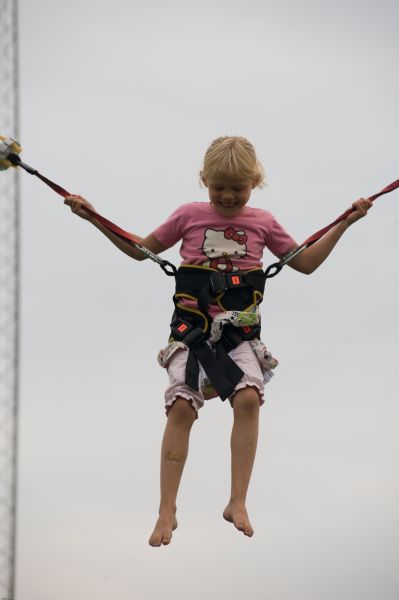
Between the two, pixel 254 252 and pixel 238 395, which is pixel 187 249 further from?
pixel 238 395

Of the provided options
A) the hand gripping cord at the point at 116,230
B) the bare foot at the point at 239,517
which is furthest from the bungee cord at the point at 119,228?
the bare foot at the point at 239,517

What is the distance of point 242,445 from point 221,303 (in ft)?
3.82

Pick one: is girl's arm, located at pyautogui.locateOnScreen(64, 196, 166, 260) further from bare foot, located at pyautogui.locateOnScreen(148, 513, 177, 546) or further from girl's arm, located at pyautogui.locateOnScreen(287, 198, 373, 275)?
bare foot, located at pyautogui.locateOnScreen(148, 513, 177, 546)

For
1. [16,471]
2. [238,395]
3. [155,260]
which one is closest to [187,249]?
[155,260]

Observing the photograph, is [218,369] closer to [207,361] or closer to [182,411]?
[207,361]

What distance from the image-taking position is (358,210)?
1112 cm

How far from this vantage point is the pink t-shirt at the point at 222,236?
11.0m

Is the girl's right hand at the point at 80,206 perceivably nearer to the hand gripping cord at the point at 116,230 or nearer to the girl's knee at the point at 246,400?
the hand gripping cord at the point at 116,230

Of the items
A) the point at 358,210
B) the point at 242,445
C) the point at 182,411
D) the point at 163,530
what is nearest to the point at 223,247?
the point at 358,210

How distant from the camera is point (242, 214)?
11.1 meters

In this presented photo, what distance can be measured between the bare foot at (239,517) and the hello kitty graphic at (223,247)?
6.30 feet

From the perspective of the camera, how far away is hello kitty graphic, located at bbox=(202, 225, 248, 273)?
11.0 m

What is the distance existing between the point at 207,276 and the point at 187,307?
308 mm

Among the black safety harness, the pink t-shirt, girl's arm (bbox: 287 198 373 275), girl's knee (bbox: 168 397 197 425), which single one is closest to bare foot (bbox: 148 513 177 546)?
girl's knee (bbox: 168 397 197 425)
